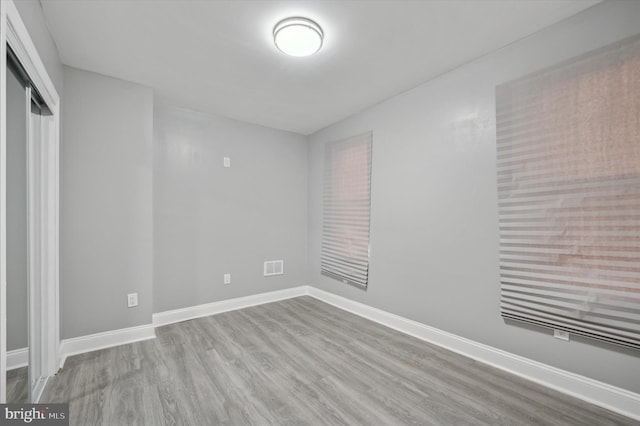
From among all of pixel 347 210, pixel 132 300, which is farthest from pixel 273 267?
pixel 132 300

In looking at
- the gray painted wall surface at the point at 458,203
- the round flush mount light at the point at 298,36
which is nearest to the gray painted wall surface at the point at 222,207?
the gray painted wall surface at the point at 458,203

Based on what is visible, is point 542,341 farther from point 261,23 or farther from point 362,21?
point 261,23

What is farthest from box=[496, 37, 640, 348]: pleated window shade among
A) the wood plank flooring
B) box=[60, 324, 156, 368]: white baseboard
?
A: box=[60, 324, 156, 368]: white baseboard

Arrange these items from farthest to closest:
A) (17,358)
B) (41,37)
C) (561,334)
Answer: (561,334)
(41,37)
(17,358)

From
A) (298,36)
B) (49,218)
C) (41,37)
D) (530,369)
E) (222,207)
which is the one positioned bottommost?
(530,369)

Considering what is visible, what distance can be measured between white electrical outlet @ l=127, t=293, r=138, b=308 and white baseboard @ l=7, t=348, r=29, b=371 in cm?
104

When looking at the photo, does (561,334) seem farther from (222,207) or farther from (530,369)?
(222,207)

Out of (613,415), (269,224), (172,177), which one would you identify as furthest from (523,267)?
(172,177)

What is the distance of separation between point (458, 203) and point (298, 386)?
209 cm

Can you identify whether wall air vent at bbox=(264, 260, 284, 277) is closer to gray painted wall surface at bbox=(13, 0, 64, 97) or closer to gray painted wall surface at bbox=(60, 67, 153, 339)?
gray painted wall surface at bbox=(60, 67, 153, 339)

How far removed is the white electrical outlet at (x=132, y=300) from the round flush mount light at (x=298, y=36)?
274cm

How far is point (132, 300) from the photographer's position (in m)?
2.83

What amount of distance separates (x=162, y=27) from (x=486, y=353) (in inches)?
145

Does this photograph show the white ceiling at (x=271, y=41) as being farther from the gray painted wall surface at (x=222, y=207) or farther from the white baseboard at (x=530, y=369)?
the white baseboard at (x=530, y=369)
